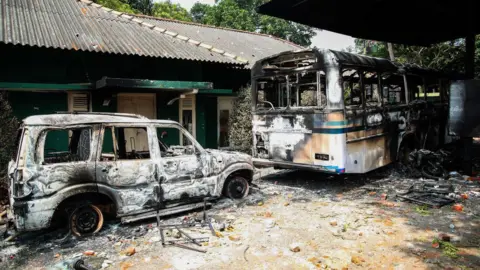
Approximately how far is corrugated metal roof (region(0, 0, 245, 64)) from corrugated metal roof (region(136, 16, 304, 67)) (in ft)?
13.4

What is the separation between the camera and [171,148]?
265 inches

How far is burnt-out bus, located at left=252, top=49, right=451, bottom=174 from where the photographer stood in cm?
719

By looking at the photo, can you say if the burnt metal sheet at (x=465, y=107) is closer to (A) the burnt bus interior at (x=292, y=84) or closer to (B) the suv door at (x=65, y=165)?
(A) the burnt bus interior at (x=292, y=84)

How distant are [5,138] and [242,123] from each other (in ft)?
22.5

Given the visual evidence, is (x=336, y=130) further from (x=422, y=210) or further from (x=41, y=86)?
(x=41, y=86)

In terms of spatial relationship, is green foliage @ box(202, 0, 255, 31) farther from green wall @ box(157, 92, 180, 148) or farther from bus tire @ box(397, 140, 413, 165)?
bus tire @ box(397, 140, 413, 165)

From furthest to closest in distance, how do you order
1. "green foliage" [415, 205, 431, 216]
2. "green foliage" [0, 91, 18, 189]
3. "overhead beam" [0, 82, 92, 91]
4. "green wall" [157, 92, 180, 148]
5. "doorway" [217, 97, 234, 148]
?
"doorway" [217, 97, 234, 148]
"green wall" [157, 92, 180, 148]
"overhead beam" [0, 82, 92, 91]
"green foliage" [0, 91, 18, 189]
"green foliage" [415, 205, 431, 216]

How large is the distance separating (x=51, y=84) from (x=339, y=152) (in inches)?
280

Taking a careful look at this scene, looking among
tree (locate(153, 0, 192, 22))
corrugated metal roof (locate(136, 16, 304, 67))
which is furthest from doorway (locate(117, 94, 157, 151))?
tree (locate(153, 0, 192, 22))

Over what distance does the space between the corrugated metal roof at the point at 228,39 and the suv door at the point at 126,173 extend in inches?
378

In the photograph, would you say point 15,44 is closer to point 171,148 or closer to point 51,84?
point 51,84

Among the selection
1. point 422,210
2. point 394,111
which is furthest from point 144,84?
point 422,210

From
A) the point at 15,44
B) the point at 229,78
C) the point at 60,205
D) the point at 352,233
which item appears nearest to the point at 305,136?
the point at 352,233

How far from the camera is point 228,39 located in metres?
17.3
